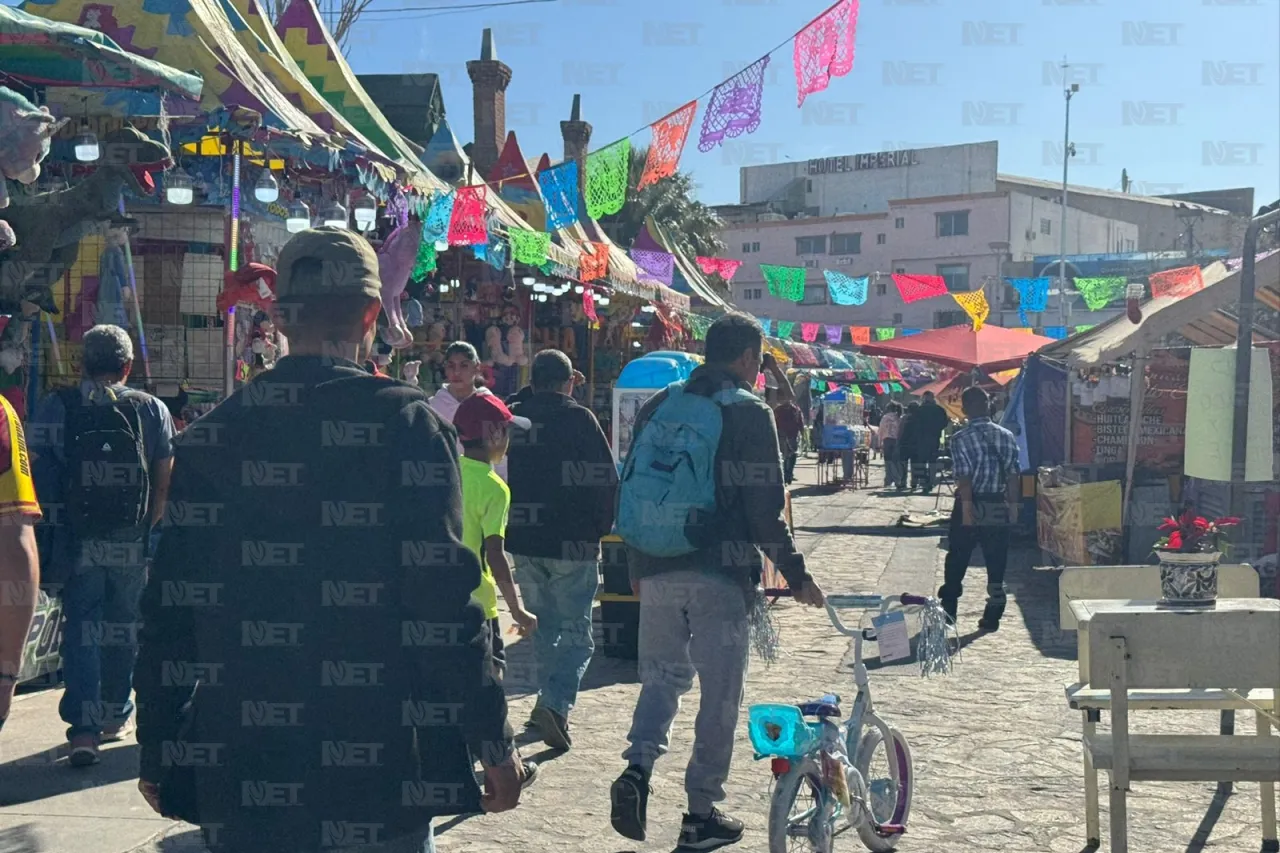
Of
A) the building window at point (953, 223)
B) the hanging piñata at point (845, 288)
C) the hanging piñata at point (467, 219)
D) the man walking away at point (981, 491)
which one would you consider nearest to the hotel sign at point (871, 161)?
the building window at point (953, 223)

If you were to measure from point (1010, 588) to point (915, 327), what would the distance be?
50383 millimetres

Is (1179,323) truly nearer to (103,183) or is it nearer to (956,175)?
(103,183)

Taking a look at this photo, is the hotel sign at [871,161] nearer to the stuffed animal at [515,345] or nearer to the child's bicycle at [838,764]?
the stuffed animal at [515,345]

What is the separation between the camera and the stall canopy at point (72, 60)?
656 cm

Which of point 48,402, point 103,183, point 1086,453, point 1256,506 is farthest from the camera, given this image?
point 1086,453

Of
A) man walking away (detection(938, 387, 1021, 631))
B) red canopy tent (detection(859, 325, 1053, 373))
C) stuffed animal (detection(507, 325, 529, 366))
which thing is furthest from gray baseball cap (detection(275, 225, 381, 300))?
red canopy tent (detection(859, 325, 1053, 373))

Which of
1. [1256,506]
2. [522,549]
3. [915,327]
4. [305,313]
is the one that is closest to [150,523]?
[522,549]

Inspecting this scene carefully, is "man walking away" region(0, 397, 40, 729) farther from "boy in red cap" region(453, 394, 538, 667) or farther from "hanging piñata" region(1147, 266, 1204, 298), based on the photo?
"hanging piñata" region(1147, 266, 1204, 298)

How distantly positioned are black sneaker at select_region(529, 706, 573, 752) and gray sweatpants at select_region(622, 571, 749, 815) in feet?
4.39

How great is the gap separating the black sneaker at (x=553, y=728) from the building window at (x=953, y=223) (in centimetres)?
5927

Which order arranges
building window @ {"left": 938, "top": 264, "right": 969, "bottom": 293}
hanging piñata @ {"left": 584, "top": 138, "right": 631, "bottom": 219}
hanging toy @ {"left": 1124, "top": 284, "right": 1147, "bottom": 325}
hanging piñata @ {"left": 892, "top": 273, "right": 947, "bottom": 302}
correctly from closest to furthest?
hanging toy @ {"left": 1124, "top": 284, "right": 1147, "bottom": 325} < hanging piñata @ {"left": 584, "top": 138, "right": 631, "bottom": 219} < hanging piñata @ {"left": 892, "top": 273, "right": 947, "bottom": 302} < building window @ {"left": 938, "top": 264, "right": 969, "bottom": 293}

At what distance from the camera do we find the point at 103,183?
22.8 feet

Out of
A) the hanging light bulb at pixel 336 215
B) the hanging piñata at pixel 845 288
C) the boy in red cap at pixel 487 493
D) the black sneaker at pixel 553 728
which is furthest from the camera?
the hanging piñata at pixel 845 288

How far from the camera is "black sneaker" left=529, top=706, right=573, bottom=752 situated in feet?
20.1
